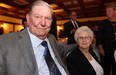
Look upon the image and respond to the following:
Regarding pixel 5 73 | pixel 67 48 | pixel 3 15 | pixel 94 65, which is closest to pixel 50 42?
pixel 67 48

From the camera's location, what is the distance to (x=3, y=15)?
1088 cm

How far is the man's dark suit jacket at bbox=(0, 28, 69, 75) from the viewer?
139 cm

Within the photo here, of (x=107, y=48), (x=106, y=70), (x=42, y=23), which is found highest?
(x=42, y=23)

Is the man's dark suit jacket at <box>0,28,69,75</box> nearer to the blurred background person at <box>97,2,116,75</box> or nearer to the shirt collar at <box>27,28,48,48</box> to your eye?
the shirt collar at <box>27,28,48,48</box>

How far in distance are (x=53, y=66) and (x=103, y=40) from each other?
2.09 meters

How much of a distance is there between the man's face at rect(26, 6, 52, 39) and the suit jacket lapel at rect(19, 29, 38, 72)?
10cm

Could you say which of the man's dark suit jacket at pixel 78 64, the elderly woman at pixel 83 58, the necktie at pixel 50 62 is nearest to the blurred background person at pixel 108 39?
the elderly woman at pixel 83 58

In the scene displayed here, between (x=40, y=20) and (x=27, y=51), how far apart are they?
29 cm

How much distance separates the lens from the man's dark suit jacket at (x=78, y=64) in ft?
6.88

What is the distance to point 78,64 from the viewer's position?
216 centimetres

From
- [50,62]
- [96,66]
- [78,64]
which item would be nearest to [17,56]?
[50,62]

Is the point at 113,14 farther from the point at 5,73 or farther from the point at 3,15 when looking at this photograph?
the point at 3,15

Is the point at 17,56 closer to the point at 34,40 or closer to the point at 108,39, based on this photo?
the point at 34,40

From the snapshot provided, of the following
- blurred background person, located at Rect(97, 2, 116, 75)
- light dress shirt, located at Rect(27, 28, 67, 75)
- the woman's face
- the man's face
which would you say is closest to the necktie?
light dress shirt, located at Rect(27, 28, 67, 75)
